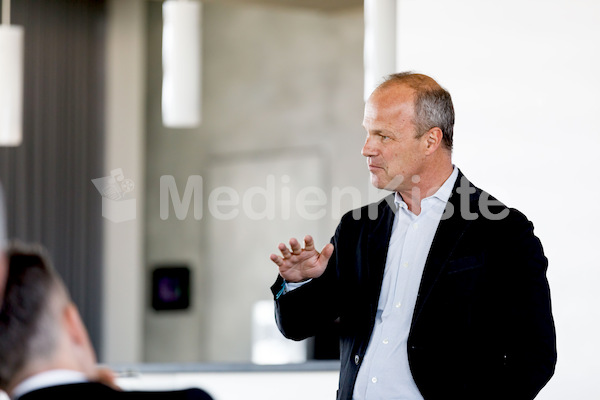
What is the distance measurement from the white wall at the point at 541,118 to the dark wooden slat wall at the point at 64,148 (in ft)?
11.8

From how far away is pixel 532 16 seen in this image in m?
3.36

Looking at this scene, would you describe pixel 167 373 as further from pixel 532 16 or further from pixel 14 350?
pixel 14 350

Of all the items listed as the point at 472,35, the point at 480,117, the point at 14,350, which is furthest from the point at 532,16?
the point at 14,350

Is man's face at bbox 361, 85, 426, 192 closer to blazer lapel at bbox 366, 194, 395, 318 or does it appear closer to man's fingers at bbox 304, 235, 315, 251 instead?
blazer lapel at bbox 366, 194, 395, 318

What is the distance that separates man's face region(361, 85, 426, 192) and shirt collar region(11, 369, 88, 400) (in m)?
1.21

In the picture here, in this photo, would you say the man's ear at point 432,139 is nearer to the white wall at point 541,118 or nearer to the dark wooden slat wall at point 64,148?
the white wall at point 541,118

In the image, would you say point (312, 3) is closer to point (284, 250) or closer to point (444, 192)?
point (444, 192)

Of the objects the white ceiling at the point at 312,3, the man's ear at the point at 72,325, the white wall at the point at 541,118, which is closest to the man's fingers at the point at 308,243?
the man's ear at the point at 72,325

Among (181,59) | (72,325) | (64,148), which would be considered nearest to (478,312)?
(72,325)

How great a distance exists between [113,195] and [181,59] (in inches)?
167

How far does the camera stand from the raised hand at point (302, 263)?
7.02 feet

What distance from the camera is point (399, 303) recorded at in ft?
6.96

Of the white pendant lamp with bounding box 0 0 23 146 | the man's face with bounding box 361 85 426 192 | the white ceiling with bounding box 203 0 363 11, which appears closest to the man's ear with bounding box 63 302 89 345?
the man's face with bounding box 361 85 426 192

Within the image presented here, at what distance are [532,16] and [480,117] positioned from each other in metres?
0.45
